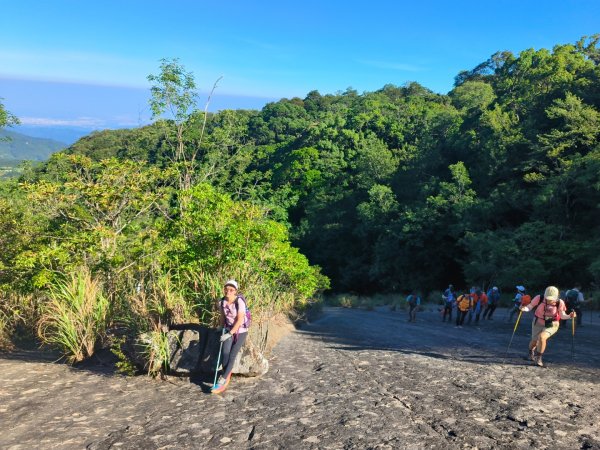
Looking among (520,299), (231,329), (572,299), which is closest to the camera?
(231,329)

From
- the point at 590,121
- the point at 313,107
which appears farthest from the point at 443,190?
the point at 313,107

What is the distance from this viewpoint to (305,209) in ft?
158

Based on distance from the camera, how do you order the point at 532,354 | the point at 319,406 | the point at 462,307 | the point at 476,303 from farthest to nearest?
the point at 476,303 < the point at 462,307 < the point at 532,354 < the point at 319,406

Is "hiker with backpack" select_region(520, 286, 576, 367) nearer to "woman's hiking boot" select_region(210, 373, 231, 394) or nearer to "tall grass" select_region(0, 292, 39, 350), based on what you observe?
"woman's hiking boot" select_region(210, 373, 231, 394)

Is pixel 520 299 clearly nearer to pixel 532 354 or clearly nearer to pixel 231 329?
pixel 532 354

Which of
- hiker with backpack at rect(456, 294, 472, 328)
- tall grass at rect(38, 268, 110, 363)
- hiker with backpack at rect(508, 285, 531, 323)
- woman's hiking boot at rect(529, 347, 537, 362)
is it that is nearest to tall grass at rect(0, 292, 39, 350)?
tall grass at rect(38, 268, 110, 363)

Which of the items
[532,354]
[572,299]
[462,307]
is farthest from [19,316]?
[572,299]

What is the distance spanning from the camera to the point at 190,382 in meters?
5.66

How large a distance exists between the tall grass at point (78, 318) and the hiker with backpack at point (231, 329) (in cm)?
221

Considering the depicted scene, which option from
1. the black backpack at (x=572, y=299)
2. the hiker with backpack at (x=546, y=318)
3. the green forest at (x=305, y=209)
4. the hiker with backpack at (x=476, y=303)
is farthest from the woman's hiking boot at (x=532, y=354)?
the hiker with backpack at (x=476, y=303)

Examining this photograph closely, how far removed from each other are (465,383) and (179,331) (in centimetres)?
356

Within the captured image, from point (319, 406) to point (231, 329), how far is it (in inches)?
53.6

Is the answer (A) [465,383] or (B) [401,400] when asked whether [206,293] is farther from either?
(A) [465,383]

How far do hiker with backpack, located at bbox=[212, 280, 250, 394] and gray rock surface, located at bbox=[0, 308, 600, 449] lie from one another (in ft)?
0.71
